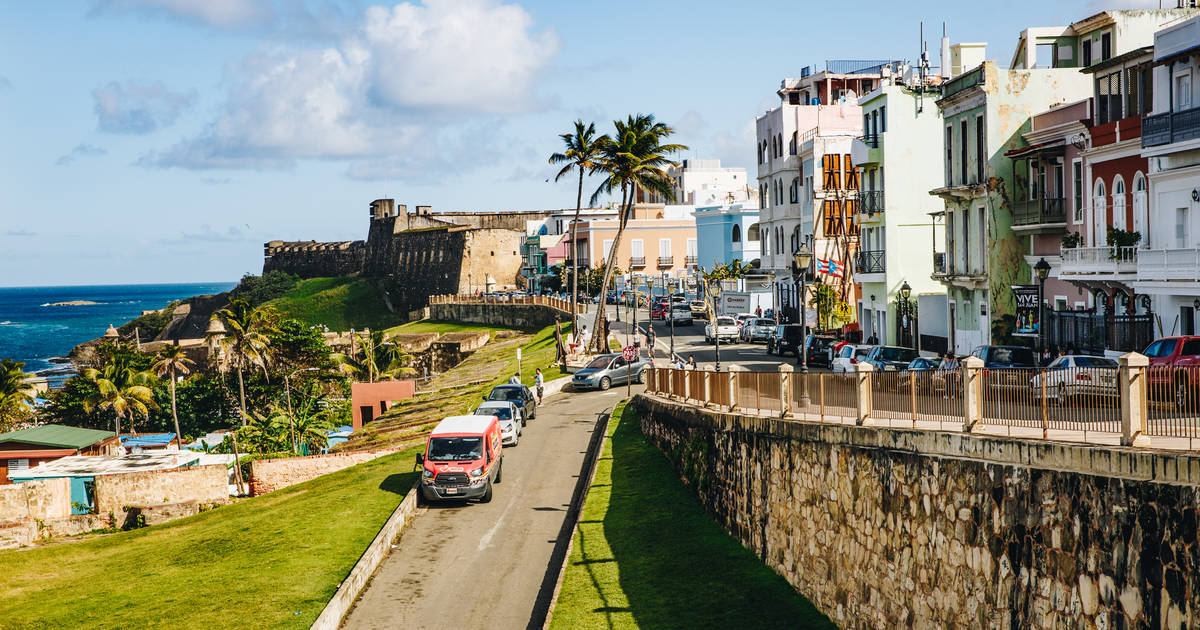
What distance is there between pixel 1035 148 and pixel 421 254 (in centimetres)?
10437

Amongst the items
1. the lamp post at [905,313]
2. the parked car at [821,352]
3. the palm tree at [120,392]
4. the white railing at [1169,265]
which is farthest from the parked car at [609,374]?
the palm tree at [120,392]

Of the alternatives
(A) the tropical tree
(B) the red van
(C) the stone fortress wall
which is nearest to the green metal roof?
(A) the tropical tree

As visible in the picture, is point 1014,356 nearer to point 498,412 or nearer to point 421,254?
point 498,412

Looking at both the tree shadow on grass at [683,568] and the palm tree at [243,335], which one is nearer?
the tree shadow on grass at [683,568]

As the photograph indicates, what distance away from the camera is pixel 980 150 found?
4009 cm

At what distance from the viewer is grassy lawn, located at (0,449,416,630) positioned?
2322cm

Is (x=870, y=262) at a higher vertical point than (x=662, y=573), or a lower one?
higher

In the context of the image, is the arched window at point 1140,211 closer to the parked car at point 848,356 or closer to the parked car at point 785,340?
the parked car at point 848,356

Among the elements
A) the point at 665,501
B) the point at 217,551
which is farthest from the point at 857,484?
the point at 217,551

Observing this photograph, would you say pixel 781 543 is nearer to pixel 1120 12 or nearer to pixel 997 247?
pixel 997 247

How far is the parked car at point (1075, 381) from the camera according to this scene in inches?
502

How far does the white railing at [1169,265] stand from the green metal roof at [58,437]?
125 ft

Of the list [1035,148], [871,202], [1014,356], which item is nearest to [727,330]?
[871,202]

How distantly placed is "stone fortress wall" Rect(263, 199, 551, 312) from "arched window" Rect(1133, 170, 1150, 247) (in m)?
95.8
